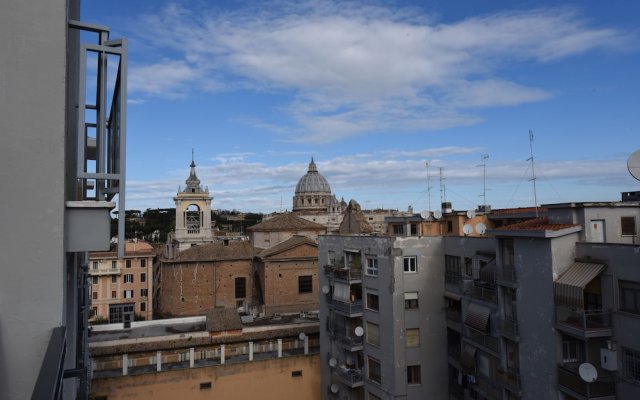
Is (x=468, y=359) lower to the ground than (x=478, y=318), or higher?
lower

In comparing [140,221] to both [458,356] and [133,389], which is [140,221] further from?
[458,356]

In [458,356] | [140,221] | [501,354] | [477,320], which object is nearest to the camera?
[501,354]

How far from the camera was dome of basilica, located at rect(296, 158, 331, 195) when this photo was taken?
104m

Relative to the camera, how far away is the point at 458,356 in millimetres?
19844

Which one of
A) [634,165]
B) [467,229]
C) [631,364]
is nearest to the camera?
[631,364]

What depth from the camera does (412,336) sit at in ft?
66.4

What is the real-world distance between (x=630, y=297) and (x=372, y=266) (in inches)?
465

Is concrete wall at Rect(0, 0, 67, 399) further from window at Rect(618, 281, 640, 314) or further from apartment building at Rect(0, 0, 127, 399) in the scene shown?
window at Rect(618, 281, 640, 314)

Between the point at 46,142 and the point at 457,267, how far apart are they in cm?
1919

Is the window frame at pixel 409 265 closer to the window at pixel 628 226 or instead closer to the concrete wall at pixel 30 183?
the window at pixel 628 226

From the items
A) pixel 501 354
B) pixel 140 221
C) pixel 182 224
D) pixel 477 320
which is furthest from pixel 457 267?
pixel 140 221

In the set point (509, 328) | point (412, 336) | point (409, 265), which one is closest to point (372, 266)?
point (409, 265)

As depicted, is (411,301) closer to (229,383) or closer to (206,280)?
(229,383)

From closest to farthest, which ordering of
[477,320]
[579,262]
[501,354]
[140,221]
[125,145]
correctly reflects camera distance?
[125,145]
[579,262]
[501,354]
[477,320]
[140,221]
